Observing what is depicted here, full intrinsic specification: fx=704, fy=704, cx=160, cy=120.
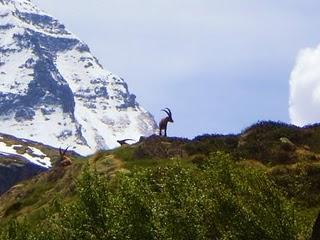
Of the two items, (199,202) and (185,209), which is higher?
(199,202)

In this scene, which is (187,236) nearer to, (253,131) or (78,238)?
(78,238)

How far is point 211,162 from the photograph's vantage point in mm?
45812

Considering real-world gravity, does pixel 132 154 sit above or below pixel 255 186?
above

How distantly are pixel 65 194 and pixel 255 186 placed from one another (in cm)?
3319

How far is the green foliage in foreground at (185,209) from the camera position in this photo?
128 ft

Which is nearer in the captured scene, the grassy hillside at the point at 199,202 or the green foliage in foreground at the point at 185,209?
the green foliage in foreground at the point at 185,209

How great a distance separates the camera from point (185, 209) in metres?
41.6

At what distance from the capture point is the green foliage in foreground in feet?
128

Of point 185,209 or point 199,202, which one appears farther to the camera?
point 199,202

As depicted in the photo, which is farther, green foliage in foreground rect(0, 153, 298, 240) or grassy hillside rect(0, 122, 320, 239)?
grassy hillside rect(0, 122, 320, 239)

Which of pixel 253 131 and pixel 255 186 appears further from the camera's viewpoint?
pixel 253 131

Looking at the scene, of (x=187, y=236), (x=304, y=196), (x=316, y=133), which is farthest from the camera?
(x=316, y=133)

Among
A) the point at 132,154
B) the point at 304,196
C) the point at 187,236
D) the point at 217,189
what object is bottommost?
the point at 187,236

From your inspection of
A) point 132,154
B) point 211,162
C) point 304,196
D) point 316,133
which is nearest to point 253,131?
point 316,133
